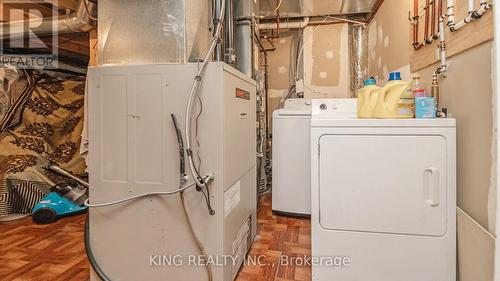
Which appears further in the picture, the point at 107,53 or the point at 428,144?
the point at 107,53

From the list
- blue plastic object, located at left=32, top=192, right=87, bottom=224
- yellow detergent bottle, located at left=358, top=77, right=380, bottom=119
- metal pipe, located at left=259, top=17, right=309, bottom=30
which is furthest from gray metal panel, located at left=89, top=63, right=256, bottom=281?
metal pipe, located at left=259, top=17, right=309, bottom=30

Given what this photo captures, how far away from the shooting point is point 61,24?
9.19 feet

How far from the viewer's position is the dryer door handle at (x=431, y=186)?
4.37 feet

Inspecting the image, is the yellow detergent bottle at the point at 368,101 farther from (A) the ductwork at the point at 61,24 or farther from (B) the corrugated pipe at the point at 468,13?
(A) the ductwork at the point at 61,24

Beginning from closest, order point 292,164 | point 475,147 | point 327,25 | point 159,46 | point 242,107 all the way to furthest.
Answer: point 475,147
point 159,46
point 242,107
point 292,164
point 327,25

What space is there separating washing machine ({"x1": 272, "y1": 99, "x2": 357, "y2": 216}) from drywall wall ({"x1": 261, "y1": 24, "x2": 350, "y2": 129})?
3.99 feet

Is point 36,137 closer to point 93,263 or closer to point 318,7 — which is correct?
point 93,263

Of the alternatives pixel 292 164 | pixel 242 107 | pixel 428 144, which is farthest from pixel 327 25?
pixel 428 144

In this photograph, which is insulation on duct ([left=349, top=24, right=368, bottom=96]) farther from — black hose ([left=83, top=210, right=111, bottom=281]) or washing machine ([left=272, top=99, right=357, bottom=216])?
black hose ([left=83, top=210, right=111, bottom=281])

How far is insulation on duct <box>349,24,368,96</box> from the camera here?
3615mm

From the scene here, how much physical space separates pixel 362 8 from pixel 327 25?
54 cm

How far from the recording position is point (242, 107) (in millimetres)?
1834

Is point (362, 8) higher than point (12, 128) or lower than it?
higher

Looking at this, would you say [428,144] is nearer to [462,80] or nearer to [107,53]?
[462,80]
